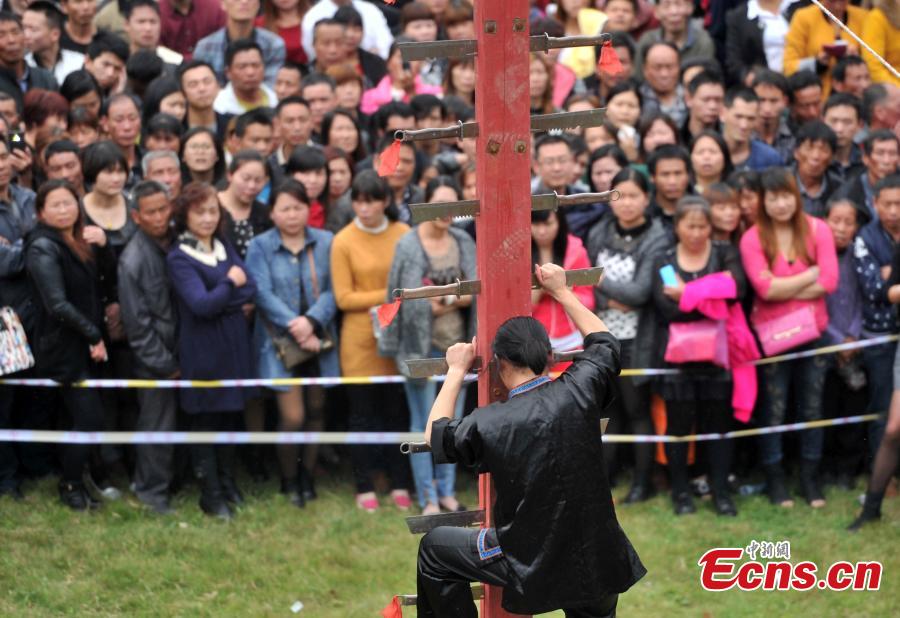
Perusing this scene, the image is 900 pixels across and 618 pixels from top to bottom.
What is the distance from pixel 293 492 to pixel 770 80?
4.50m

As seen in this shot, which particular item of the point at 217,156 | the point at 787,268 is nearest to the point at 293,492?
the point at 217,156

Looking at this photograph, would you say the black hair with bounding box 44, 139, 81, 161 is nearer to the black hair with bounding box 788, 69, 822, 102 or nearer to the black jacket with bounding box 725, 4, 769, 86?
the black hair with bounding box 788, 69, 822, 102

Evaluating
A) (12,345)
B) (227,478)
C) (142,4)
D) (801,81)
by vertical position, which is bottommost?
(227,478)

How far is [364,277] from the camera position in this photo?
27.8ft

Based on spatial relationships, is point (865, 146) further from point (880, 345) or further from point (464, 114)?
point (464, 114)

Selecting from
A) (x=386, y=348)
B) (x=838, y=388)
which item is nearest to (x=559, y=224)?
(x=386, y=348)

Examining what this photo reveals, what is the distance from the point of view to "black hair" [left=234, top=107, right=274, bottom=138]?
9.33 metres

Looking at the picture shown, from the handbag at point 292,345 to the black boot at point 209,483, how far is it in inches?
26.9

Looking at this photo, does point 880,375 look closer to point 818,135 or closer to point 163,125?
point 818,135

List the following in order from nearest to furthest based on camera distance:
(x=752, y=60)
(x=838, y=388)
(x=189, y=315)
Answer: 1. (x=189, y=315)
2. (x=838, y=388)
3. (x=752, y=60)

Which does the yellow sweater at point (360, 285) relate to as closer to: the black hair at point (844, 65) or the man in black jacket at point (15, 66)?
the man in black jacket at point (15, 66)

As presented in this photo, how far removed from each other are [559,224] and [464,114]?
1.76m

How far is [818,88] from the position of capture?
34.3 feet

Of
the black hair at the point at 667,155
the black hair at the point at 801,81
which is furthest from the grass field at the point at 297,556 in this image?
the black hair at the point at 801,81
